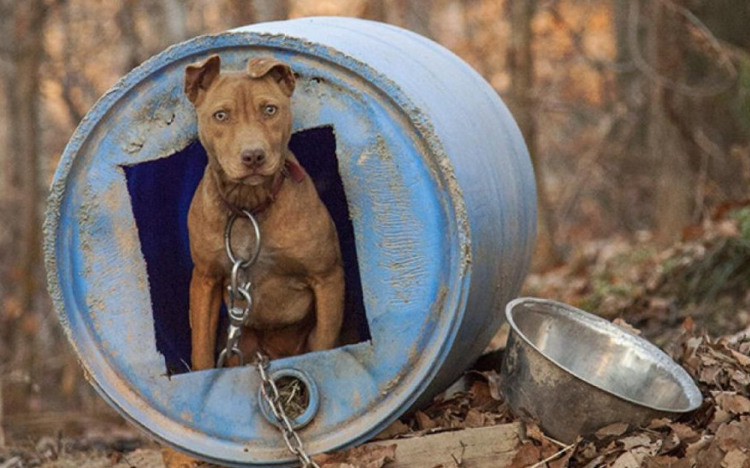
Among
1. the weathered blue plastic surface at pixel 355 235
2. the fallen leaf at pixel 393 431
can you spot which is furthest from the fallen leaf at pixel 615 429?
the fallen leaf at pixel 393 431

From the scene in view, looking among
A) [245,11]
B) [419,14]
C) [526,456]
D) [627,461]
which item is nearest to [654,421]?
[627,461]

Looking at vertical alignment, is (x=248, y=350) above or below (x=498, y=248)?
below

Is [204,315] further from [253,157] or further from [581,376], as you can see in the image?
[581,376]

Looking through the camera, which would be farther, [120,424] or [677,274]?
[120,424]

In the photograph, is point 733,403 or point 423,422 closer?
point 733,403

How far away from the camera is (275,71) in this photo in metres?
4.28

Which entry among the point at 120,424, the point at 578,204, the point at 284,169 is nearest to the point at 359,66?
the point at 284,169

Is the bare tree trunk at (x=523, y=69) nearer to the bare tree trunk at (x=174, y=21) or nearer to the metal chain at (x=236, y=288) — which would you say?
the bare tree trunk at (x=174, y=21)

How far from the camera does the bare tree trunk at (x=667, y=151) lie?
31.8 feet

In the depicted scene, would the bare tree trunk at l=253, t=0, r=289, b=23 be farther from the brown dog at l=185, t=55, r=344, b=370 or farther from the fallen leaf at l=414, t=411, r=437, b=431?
the fallen leaf at l=414, t=411, r=437, b=431

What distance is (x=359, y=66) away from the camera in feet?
14.4

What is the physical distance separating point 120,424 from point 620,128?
22.5ft

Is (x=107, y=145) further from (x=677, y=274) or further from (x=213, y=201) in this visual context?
(x=677, y=274)

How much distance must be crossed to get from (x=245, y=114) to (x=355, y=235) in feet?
2.12
